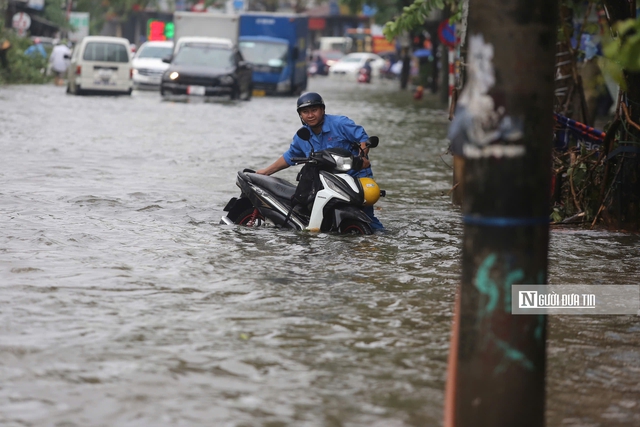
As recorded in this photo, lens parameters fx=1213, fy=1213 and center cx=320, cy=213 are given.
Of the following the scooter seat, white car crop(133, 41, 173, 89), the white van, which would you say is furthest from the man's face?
white car crop(133, 41, 173, 89)

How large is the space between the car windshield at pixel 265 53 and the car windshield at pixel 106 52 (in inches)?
268

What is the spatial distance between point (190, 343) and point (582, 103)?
33.5 ft

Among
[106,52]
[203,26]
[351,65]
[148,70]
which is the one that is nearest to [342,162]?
[106,52]

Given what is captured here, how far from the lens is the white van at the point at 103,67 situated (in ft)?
114

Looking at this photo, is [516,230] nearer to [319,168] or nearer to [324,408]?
[324,408]

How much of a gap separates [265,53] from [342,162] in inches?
1254

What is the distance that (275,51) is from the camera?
4153 centimetres

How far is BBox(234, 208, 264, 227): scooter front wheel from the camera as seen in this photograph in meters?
10.7

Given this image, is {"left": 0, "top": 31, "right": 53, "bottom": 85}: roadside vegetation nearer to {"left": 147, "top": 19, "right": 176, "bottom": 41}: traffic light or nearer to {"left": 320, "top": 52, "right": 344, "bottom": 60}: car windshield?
{"left": 147, "top": 19, "right": 176, "bottom": 41}: traffic light

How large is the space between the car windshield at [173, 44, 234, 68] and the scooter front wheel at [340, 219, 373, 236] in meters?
24.3

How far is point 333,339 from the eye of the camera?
6.41 metres

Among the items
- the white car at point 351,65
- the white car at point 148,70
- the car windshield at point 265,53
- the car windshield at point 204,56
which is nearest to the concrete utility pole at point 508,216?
the car windshield at point 204,56

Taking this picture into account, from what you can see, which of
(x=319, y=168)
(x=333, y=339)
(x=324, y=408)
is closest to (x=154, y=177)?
(x=319, y=168)

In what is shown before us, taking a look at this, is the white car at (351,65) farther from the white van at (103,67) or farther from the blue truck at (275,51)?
the white van at (103,67)
